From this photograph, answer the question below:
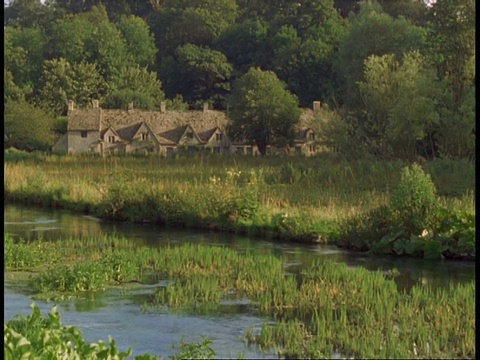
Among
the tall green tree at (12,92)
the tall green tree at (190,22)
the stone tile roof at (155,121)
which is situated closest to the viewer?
the stone tile roof at (155,121)

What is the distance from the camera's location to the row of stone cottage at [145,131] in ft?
244

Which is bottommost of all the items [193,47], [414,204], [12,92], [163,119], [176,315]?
[176,315]

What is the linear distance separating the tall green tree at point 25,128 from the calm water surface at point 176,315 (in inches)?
1778

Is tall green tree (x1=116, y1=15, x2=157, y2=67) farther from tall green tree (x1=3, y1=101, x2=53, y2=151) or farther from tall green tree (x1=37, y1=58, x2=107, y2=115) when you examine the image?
tall green tree (x1=3, y1=101, x2=53, y2=151)

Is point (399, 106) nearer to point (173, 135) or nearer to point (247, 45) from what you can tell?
point (173, 135)

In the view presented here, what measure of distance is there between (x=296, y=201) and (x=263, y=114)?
35.9 meters

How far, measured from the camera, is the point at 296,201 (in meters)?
28.0

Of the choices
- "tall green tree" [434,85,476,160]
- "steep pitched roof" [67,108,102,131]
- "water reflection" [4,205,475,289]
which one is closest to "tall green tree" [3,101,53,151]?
"steep pitched roof" [67,108,102,131]

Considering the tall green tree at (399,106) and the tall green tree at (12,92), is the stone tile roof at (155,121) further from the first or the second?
the tall green tree at (399,106)

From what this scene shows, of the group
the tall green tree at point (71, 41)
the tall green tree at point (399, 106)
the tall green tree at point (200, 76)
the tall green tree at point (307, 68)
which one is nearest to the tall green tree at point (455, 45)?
the tall green tree at point (399, 106)

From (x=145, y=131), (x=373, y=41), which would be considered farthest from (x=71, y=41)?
(x=373, y=41)

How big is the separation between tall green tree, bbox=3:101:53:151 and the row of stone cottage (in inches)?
129

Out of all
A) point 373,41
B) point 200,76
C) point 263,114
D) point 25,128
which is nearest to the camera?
point 263,114

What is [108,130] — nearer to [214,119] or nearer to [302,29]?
[214,119]
